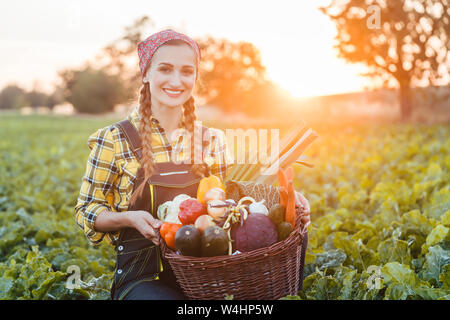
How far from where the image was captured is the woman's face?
2.48 metres

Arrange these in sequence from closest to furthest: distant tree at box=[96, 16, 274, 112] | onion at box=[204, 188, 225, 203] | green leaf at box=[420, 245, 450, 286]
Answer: onion at box=[204, 188, 225, 203] < green leaf at box=[420, 245, 450, 286] < distant tree at box=[96, 16, 274, 112]

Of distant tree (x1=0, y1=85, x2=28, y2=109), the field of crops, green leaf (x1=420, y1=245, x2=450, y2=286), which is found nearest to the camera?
the field of crops

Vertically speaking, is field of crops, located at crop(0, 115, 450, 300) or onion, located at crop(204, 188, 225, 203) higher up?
onion, located at crop(204, 188, 225, 203)

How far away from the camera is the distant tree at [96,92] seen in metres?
76.1

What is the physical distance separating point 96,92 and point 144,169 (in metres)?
77.6

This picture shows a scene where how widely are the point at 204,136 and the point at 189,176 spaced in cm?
39

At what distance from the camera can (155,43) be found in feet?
8.13

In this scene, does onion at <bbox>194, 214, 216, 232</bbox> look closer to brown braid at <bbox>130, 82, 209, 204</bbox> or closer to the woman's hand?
the woman's hand

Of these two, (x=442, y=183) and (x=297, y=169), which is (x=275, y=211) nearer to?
(x=442, y=183)

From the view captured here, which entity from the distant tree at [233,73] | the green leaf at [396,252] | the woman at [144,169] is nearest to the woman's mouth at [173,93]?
the woman at [144,169]

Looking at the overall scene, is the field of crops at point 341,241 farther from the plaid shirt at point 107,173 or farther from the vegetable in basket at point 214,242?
the plaid shirt at point 107,173

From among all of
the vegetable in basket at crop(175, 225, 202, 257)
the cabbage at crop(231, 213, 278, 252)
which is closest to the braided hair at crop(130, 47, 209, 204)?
the vegetable in basket at crop(175, 225, 202, 257)

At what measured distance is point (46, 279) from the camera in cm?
301
